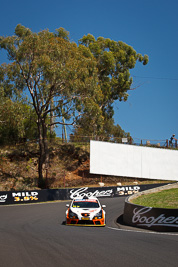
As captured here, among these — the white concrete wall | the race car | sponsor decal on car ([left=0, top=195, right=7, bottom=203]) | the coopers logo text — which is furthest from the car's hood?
the white concrete wall

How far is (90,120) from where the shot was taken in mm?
38125

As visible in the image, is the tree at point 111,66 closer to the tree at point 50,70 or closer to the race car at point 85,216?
the tree at point 50,70

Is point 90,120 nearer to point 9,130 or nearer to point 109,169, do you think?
point 109,169

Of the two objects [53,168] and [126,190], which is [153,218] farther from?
[53,168]

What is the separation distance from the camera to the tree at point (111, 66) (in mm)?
52219

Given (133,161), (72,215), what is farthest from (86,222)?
(133,161)

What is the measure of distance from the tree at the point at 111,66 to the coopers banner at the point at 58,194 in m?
20.9

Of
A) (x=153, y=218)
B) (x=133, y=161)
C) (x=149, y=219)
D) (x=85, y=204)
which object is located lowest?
(x=149, y=219)

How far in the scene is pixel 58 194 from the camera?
32000 millimetres

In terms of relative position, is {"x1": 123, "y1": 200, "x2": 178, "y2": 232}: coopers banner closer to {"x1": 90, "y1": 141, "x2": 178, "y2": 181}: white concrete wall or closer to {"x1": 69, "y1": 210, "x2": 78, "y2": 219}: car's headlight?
{"x1": 69, "y1": 210, "x2": 78, "y2": 219}: car's headlight

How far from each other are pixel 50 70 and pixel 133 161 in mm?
16861

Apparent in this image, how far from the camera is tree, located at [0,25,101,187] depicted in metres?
34.2

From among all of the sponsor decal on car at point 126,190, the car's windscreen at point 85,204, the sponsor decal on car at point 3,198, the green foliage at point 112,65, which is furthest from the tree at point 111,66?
the car's windscreen at point 85,204

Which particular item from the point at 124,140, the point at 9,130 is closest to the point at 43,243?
the point at 124,140
